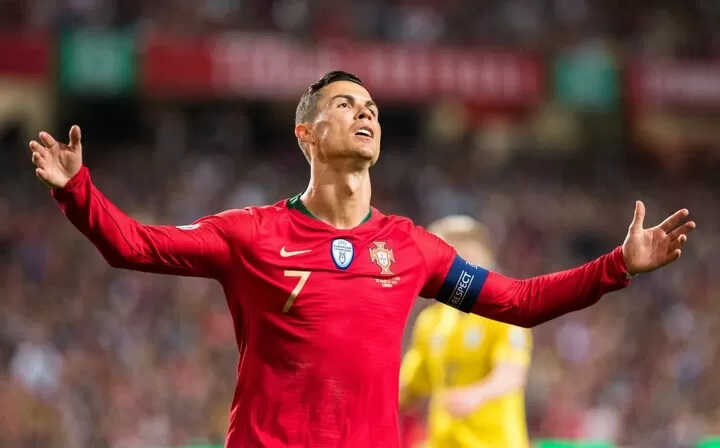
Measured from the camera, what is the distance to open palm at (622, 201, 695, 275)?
14.4 feet

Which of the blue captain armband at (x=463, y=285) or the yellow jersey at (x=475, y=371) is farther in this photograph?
the yellow jersey at (x=475, y=371)

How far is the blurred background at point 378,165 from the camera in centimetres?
1323

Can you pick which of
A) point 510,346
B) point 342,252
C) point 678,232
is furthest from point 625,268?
point 510,346

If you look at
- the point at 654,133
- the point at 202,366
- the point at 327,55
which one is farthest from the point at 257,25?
the point at 654,133

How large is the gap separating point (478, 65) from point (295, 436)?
688 inches

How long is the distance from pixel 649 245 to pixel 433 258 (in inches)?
31.3

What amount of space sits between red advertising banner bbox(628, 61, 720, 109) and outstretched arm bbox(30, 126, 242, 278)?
1912cm

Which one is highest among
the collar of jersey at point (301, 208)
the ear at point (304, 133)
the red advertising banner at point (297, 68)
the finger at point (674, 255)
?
the ear at point (304, 133)

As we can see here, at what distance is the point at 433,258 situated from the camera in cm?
457

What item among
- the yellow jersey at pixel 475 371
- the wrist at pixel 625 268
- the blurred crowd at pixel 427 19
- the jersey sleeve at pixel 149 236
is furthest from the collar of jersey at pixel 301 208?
the blurred crowd at pixel 427 19

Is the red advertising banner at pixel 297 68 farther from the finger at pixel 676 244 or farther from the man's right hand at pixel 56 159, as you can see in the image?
the man's right hand at pixel 56 159

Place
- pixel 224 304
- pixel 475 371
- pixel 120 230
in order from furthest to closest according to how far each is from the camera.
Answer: pixel 224 304
pixel 475 371
pixel 120 230

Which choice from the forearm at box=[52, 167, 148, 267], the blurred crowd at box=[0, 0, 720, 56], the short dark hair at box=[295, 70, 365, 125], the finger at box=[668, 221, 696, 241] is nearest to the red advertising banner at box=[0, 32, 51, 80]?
the blurred crowd at box=[0, 0, 720, 56]

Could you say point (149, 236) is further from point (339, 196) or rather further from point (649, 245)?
point (649, 245)
